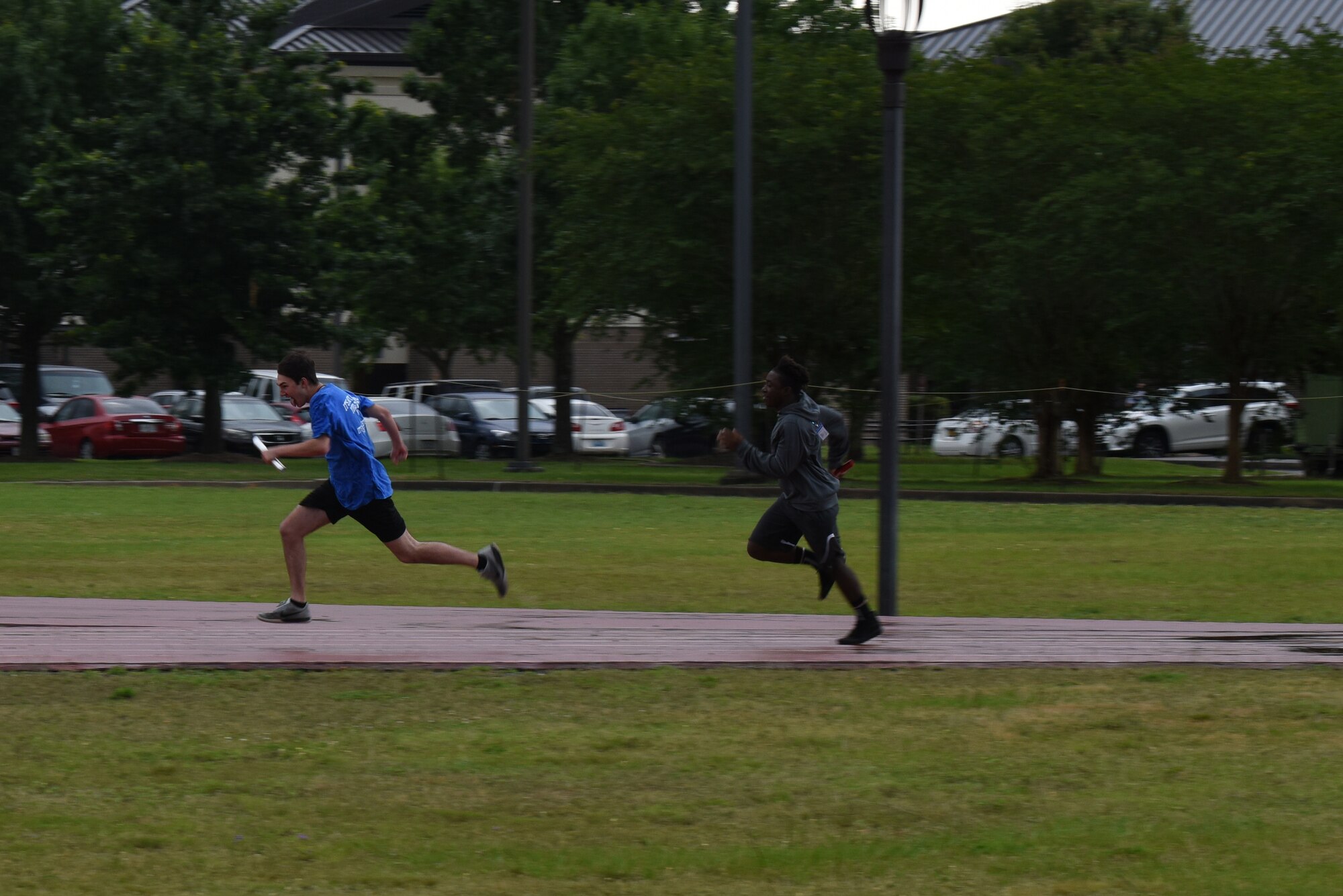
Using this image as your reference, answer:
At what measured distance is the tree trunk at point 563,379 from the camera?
117 ft

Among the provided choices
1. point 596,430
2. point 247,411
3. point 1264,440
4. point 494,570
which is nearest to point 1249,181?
A: point 1264,440

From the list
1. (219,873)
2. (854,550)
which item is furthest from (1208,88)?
(219,873)

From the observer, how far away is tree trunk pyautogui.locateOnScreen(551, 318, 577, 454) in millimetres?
35625

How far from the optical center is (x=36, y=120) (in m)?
32.7

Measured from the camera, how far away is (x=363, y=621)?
10.0 metres

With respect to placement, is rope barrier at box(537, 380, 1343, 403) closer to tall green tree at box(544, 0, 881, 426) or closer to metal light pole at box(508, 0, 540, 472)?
tall green tree at box(544, 0, 881, 426)

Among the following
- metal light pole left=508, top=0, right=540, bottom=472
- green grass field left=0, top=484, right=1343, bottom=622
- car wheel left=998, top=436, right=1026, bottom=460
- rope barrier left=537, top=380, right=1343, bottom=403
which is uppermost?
metal light pole left=508, top=0, right=540, bottom=472

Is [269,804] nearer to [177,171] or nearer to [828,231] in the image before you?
[828,231]

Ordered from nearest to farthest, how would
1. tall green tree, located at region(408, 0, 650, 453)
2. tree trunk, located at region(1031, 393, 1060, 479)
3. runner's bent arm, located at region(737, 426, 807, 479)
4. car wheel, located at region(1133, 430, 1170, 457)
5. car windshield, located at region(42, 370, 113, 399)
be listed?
runner's bent arm, located at region(737, 426, 807, 479), tree trunk, located at region(1031, 393, 1060, 479), tall green tree, located at region(408, 0, 650, 453), car wheel, located at region(1133, 430, 1170, 457), car windshield, located at region(42, 370, 113, 399)

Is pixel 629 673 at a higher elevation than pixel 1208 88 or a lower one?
lower

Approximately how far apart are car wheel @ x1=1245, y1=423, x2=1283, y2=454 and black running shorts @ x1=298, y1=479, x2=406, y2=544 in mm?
22389

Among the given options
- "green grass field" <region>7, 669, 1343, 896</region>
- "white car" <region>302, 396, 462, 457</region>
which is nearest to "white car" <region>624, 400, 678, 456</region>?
"white car" <region>302, 396, 462, 457</region>

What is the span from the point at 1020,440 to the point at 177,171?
46.6 ft

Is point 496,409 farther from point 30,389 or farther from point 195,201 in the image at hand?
point 30,389
